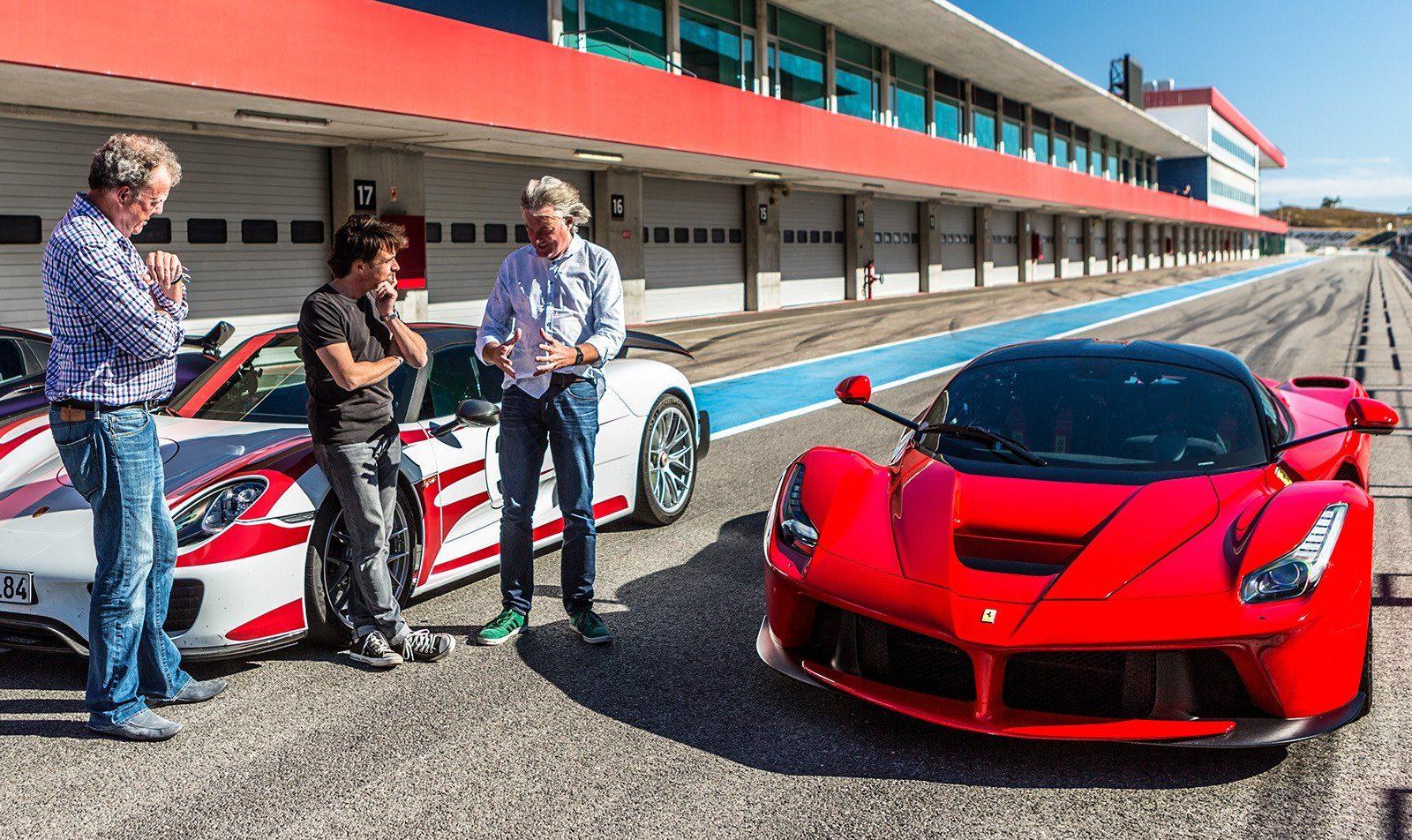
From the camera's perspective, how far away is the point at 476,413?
4.64m

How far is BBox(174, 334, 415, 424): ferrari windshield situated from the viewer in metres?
4.90

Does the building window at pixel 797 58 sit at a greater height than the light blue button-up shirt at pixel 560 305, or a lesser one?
greater

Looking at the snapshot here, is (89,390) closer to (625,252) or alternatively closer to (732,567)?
(732,567)

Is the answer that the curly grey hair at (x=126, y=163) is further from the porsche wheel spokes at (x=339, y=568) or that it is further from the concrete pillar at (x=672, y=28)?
the concrete pillar at (x=672, y=28)

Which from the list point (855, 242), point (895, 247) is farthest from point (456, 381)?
point (895, 247)

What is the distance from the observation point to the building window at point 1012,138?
4734 cm

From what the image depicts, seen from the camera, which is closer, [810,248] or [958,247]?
[810,248]

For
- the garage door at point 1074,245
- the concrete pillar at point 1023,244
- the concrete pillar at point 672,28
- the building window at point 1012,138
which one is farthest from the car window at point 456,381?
the garage door at point 1074,245

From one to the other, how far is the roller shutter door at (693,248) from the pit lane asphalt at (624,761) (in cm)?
2202

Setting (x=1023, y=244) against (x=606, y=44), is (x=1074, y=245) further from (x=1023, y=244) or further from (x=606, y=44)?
(x=606, y=44)

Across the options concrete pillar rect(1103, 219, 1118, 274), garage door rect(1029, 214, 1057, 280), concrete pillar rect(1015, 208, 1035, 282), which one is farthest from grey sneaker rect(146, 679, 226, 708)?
concrete pillar rect(1103, 219, 1118, 274)

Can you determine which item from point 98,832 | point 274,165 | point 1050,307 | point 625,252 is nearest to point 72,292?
point 98,832

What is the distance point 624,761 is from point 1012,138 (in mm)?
48764

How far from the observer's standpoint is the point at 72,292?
3375 mm
